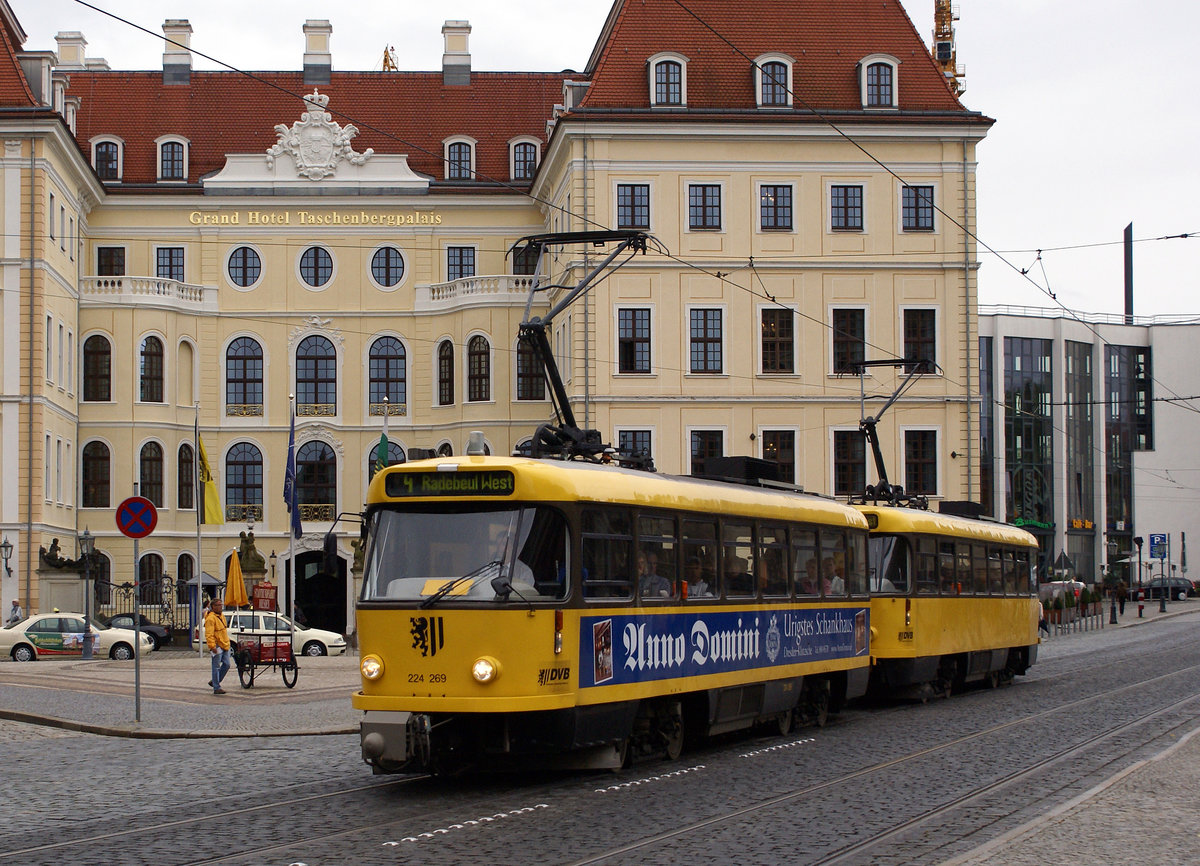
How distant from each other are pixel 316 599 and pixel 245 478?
199 inches

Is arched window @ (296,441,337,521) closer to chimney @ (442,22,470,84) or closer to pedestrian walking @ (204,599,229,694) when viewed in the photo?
chimney @ (442,22,470,84)

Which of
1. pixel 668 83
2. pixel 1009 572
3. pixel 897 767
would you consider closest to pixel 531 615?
pixel 897 767

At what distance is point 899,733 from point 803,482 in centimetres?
3224

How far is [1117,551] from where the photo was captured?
310 feet

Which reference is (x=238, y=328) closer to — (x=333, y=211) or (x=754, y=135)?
(x=333, y=211)

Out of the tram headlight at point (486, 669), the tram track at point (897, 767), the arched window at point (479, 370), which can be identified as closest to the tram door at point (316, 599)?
the arched window at point (479, 370)

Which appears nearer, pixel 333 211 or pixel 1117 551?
pixel 333 211

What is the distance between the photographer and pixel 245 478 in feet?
189

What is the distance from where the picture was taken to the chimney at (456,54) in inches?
2507

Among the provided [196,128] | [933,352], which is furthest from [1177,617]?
[196,128]

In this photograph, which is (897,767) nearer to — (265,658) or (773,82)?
(265,658)

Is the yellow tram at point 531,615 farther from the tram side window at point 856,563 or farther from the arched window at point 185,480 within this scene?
the arched window at point 185,480

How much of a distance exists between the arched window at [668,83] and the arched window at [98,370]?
21.0m

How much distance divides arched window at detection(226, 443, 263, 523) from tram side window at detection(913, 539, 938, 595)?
1463 inches
